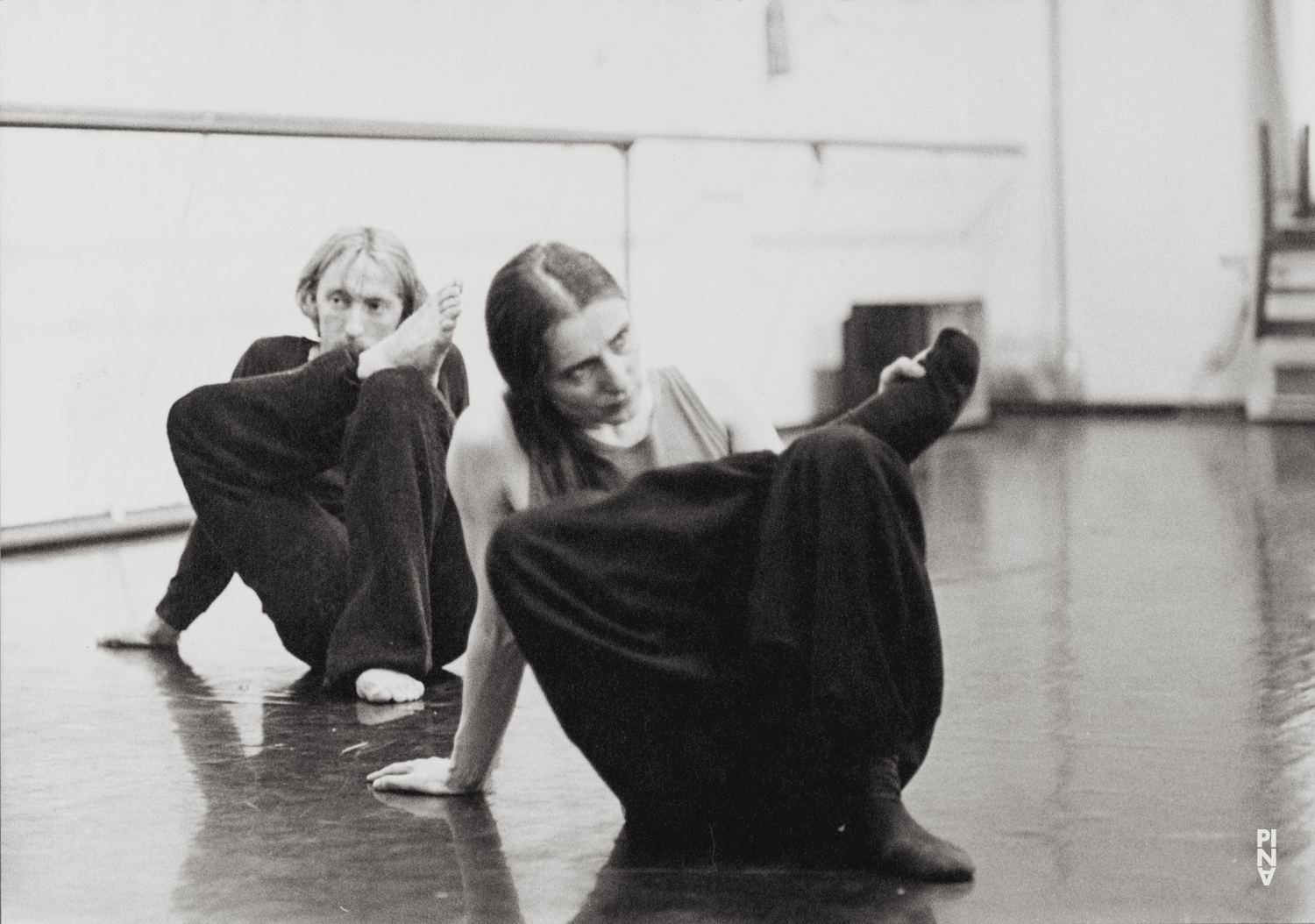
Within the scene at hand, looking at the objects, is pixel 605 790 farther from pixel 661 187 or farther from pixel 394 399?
pixel 661 187

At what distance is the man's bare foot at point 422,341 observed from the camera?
309cm

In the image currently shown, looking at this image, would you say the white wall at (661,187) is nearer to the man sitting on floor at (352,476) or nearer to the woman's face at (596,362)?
the man sitting on floor at (352,476)

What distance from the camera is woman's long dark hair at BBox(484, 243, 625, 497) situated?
2.12 meters

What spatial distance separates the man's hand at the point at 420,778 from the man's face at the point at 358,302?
3.01 ft

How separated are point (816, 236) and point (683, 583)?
19.1 ft

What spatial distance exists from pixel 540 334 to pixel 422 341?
1043 mm

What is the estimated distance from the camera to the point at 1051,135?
877cm

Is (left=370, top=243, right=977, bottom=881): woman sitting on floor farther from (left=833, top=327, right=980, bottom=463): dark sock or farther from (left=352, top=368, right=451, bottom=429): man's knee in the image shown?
(left=352, top=368, right=451, bottom=429): man's knee

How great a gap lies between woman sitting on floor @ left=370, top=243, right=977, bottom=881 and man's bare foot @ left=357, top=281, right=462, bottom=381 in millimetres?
845

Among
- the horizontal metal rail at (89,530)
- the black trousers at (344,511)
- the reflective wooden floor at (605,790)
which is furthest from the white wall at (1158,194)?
the black trousers at (344,511)

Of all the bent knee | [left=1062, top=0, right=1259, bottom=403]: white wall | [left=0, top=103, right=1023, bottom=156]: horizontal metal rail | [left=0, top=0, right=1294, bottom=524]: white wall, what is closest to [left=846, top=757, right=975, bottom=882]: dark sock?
the bent knee

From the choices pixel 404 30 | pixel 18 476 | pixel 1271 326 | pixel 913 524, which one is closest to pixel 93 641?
pixel 18 476

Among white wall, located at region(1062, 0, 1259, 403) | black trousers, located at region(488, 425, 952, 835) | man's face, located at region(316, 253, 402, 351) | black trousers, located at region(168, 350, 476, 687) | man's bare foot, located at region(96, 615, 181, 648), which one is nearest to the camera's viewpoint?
black trousers, located at region(488, 425, 952, 835)

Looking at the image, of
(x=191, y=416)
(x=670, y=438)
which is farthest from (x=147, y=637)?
(x=670, y=438)
